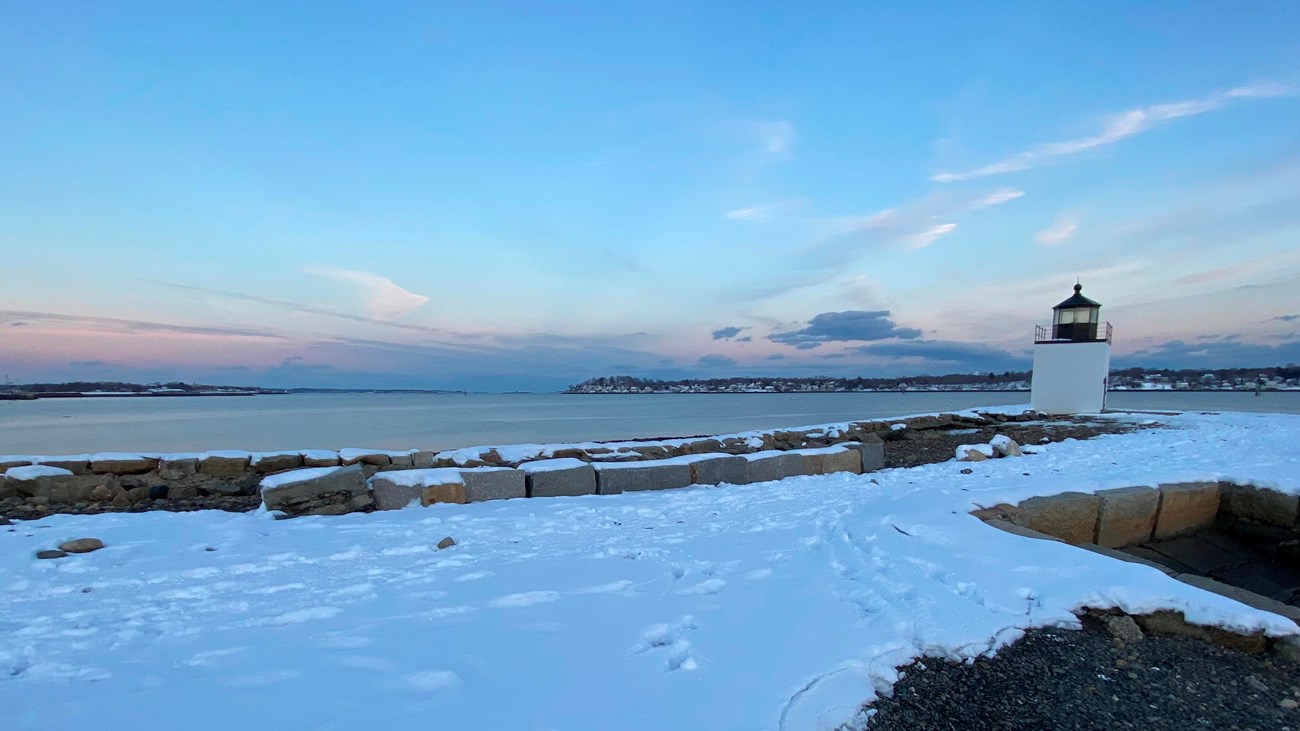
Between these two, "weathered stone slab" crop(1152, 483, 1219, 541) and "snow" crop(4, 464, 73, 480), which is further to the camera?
"weathered stone slab" crop(1152, 483, 1219, 541)

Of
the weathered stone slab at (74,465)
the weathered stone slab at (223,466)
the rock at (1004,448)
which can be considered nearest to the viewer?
Result: the weathered stone slab at (74,465)

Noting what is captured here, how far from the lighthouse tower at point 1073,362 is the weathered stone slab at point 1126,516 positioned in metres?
14.9

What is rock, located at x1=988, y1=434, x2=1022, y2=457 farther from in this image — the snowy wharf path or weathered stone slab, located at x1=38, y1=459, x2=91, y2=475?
weathered stone slab, located at x1=38, y1=459, x2=91, y2=475

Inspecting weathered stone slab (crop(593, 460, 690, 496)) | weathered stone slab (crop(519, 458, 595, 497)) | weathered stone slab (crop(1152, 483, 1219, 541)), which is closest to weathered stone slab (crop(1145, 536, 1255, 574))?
weathered stone slab (crop(1152, 483, 1219, 541))

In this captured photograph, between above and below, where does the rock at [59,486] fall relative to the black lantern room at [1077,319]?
below

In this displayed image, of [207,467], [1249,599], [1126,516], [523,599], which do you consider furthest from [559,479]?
[1126,516]

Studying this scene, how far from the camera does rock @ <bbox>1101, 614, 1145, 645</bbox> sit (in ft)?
10.5

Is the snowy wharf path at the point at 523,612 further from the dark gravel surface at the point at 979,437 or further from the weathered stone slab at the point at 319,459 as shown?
the dark gravel surface at the point at 979,437

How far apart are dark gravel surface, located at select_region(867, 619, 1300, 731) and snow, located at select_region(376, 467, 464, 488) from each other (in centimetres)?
481

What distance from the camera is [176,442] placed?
24.4m

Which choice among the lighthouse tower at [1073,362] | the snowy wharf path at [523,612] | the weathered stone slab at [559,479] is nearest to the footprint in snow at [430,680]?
the snowy wharf path at [523,612]

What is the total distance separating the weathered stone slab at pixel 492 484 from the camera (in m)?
6.32

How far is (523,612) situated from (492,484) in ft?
10.8

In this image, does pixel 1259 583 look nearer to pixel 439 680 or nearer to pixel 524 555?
pixel 524 555
